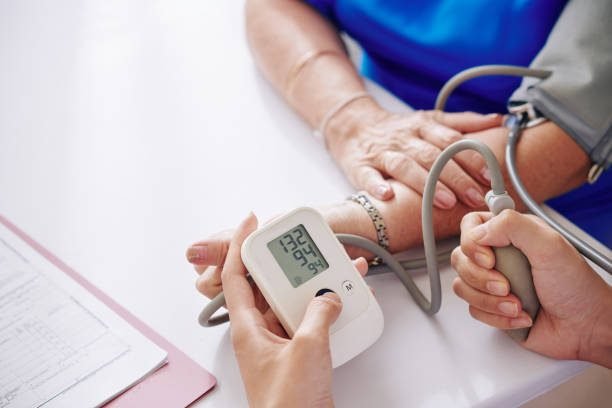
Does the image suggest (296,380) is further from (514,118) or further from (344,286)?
(514,118)

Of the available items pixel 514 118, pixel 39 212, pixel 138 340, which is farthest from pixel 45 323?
pixel 514 118

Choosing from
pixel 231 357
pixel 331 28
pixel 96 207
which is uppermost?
pixel 331 28

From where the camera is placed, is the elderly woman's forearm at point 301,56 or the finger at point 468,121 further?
the elderly woman's forearm at point 301,56

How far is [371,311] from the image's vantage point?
60cm

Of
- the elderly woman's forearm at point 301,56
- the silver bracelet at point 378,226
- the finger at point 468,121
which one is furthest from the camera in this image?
the elderly woman's forearm at point 301,56

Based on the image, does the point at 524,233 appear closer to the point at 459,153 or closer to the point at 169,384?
the point at 459,153

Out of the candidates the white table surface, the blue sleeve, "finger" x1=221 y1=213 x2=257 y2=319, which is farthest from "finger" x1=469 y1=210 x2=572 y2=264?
the blue sleeve

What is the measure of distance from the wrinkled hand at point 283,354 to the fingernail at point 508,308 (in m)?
0.16

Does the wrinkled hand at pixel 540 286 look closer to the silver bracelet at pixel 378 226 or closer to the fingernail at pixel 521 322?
the fingernail at pixel 521 322

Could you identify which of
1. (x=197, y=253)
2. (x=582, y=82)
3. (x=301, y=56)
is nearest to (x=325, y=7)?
(x=301, y=56)

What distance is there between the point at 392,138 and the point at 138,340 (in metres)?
0.42

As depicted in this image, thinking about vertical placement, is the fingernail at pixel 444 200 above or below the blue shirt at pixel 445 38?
below

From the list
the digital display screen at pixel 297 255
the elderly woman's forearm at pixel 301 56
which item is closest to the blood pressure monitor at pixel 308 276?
the digital display screen at pixel 297 255

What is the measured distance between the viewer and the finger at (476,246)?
1.90ft
